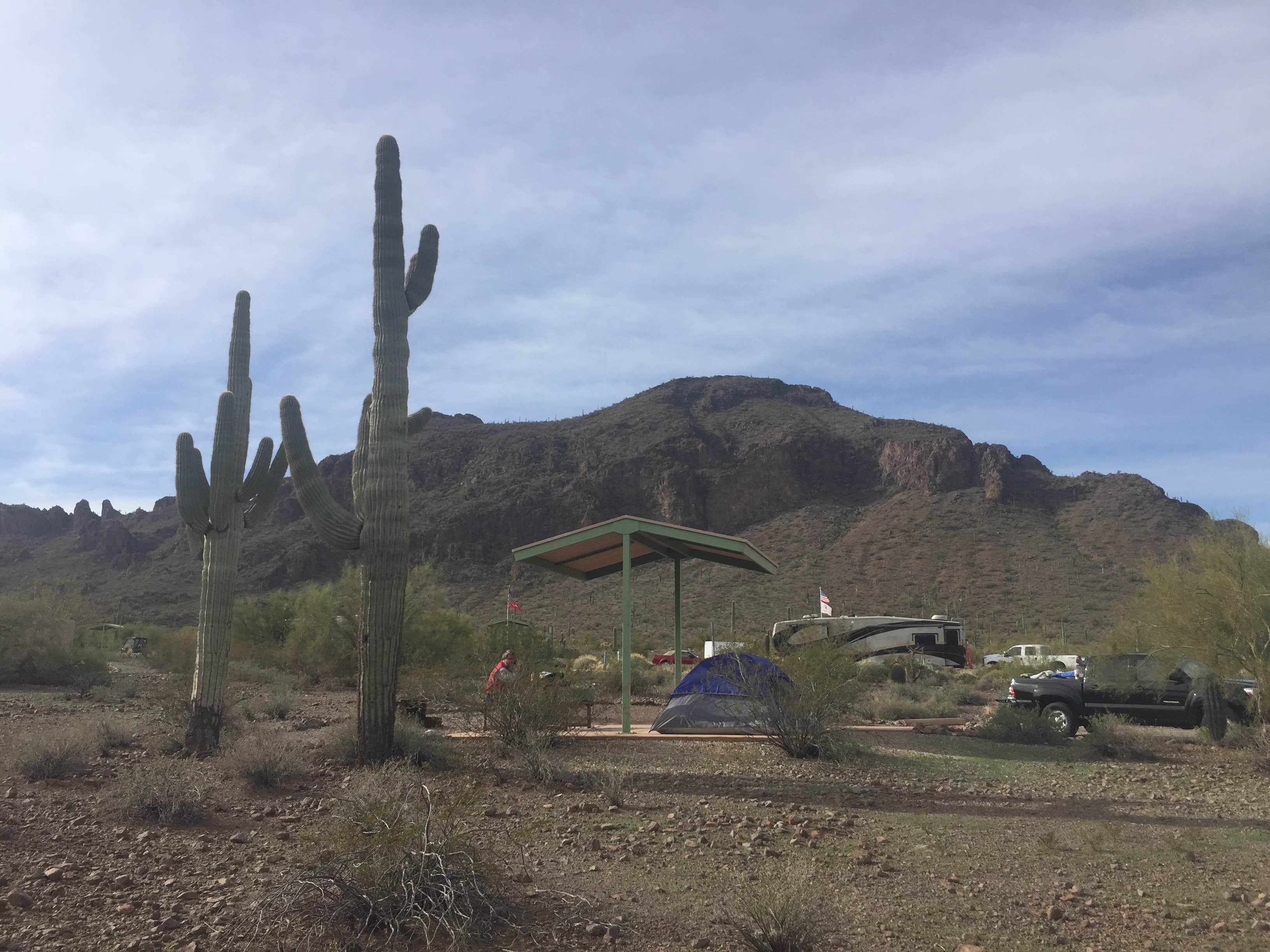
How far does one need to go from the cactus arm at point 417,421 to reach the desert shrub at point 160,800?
4.96 m

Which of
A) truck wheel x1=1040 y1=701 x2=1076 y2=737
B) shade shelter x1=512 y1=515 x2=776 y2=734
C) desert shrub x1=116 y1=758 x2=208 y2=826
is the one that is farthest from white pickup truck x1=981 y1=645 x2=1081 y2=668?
desert shrub x1=116 y1=758 x2=208 y2=826

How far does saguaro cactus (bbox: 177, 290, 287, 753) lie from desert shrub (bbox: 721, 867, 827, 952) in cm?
921

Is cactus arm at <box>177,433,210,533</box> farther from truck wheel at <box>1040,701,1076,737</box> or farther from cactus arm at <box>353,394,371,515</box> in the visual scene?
truck wheel at <box>1040,701,1076,737</box>

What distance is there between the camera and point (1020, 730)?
48.3ft

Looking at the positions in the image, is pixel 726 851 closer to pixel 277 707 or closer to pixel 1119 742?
pixel 1119 742

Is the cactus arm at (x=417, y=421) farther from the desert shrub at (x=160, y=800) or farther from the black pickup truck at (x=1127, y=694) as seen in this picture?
the black pickup truck at (x=1127, y=694)

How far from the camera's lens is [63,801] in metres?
8.77

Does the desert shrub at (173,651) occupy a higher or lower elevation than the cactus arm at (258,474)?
lower

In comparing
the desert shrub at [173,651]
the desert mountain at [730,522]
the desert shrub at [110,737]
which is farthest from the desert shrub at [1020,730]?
the desert mountain at [730,522]

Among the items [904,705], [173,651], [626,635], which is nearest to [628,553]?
[626,635]

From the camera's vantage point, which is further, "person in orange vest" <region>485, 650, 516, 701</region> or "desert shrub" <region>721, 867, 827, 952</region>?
"person in orange vest" <region>485, 650, 516, 701</region>

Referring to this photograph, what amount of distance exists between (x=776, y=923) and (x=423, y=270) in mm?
9827

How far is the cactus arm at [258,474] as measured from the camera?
1357cm

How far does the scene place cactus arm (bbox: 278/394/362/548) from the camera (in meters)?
11.0
